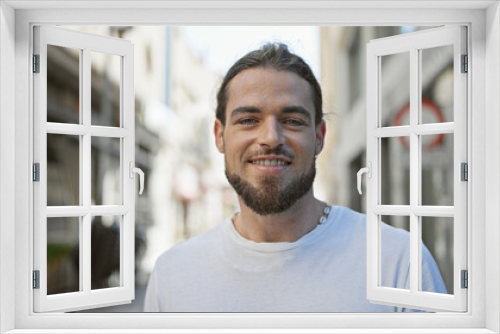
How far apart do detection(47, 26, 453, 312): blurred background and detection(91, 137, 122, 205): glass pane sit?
0.09 feet

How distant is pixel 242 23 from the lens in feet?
8.98

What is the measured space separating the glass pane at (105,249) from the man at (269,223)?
4436 mm

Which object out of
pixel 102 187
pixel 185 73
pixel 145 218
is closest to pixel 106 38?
pixel 102 187

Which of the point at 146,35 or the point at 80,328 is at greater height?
the point at 146,35

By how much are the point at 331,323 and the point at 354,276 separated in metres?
0.79

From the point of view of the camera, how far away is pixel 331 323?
8.97ft

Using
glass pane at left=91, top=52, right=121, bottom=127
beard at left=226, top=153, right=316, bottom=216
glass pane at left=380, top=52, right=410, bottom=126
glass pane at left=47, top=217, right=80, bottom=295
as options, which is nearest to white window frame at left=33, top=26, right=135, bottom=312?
beard at left=226, top=153, right=316, bottom=216

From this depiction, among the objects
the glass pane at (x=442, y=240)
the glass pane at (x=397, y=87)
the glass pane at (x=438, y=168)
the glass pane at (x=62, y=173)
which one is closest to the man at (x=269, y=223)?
the glass pane at (x=438, y=168)

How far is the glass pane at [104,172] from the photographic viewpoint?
10883 mm

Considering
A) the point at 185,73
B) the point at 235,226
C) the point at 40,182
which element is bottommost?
the point at 235,226

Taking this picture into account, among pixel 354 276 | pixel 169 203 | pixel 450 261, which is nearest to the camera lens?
pixel 354 276

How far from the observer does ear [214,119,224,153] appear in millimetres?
3868

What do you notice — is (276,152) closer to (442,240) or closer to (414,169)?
(414,169)

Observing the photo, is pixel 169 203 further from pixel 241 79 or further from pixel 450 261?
pixel 241 79
